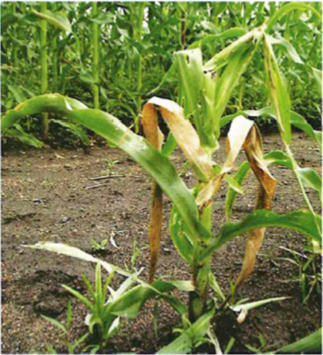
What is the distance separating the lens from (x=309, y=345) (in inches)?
31.9

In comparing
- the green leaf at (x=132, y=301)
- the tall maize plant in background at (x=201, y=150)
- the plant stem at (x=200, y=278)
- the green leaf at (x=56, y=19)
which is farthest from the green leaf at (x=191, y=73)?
the green leaf at (x=56, y=19)

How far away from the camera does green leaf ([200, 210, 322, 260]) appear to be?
2.71 ft

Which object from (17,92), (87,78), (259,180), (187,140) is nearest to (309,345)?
(259,180)

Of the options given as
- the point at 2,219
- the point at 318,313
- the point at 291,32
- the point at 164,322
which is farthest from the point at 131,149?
the point at 291,32

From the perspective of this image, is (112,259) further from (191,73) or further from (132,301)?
(191,73)

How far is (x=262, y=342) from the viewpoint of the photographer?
2.87 ft

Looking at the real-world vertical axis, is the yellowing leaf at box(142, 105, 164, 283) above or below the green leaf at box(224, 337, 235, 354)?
above

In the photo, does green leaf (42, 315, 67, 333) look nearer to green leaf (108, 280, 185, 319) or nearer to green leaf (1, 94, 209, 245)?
green leaf (108, 280, 185, 319)

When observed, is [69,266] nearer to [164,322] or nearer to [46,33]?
[164,322]

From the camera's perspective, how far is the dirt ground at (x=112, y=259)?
0.92 meters

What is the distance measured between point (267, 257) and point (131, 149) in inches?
20.4

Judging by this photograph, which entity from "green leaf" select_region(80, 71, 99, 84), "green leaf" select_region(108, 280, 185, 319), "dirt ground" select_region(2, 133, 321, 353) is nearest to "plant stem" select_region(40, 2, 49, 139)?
"green leaf" select_region(80, 71, 99, 84)

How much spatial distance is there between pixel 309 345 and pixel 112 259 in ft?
1.74

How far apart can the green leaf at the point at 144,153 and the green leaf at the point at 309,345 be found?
238 mm
